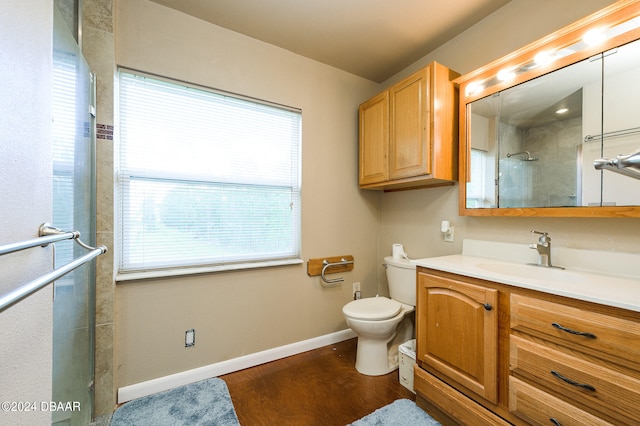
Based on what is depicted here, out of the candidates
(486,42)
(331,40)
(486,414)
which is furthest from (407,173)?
(486,414)

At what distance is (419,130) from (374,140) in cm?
51

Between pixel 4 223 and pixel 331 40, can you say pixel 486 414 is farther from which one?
pixel 331 40

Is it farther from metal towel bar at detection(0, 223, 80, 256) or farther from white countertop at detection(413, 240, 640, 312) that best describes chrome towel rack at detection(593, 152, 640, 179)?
metal towel bar at detection(0, 223, 80, 256)

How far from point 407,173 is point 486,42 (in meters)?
1.06

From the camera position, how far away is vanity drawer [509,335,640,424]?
0.84m

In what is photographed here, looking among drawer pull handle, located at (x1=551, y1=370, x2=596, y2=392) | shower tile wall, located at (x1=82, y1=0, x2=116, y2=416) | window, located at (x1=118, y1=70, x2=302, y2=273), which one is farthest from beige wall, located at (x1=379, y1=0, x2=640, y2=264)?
shower tile wall, located at (x1=82, y1=0, x2=116, y2=416)

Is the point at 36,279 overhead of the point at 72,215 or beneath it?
beneath

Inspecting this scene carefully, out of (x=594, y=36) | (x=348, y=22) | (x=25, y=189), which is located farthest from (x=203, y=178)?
(x=594, y=36)

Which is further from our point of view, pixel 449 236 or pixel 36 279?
pixel 449 236

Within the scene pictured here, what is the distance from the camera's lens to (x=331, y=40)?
6.70ft

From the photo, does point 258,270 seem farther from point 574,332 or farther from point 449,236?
point 574,332

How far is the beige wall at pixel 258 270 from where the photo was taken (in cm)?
166

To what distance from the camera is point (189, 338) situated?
179 centimetres

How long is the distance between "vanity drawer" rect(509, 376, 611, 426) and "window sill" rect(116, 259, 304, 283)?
1568 millimetres
